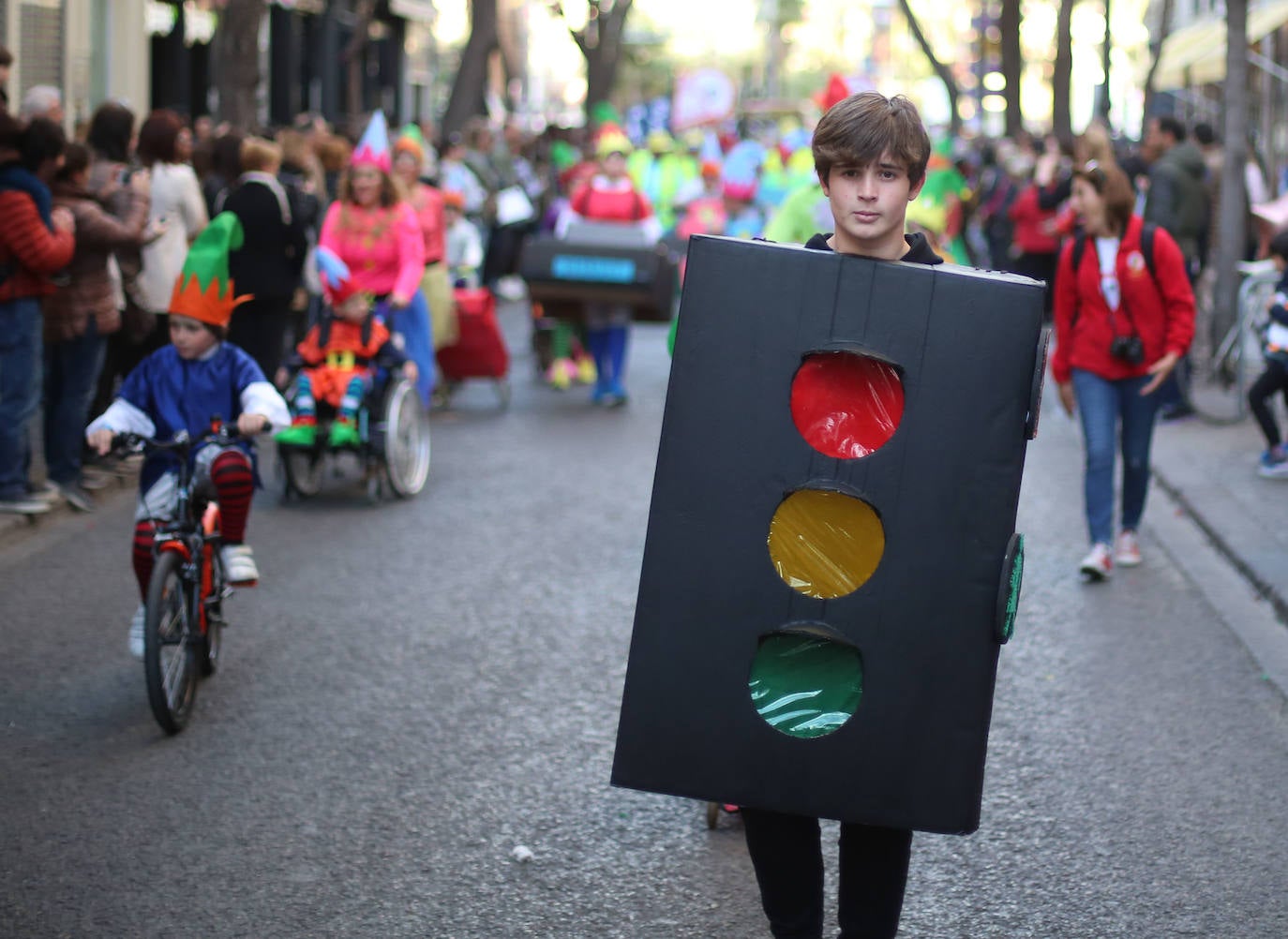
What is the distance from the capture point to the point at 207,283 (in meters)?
5.83

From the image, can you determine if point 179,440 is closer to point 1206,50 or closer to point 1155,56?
point 1155,56

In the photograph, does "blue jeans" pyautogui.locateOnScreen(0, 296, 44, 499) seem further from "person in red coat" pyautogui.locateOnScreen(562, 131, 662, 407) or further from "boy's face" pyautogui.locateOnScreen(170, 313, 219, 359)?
"person in red coat" pyautogui.locateOnScreen(562, 131, 662, 407)

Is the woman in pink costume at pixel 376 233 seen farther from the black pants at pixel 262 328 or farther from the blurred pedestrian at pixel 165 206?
the blurred pedestrian at pixel 165 206

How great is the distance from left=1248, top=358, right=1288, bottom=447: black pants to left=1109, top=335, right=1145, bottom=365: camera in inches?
116

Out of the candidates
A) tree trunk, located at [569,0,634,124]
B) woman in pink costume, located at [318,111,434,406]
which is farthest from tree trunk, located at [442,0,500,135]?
woman in pink costume, located at [318,111,434,406]

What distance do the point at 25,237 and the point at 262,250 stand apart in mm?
2181

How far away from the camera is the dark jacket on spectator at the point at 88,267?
29.2 ft

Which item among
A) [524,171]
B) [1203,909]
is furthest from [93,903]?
[524,171]

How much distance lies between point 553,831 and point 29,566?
4.03 meters

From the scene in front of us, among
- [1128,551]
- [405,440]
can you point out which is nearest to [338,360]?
[405,440]

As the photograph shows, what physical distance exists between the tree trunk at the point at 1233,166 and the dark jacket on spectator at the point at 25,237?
8.58 meters

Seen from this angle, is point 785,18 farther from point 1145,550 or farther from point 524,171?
point 1145,550

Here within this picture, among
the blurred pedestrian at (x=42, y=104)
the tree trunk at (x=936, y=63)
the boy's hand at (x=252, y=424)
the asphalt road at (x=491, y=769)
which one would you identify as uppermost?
the tree trunk at (x=936, y=63)

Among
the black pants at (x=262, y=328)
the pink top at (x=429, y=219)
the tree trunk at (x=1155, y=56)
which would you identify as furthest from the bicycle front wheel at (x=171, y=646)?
the tree trunk at (x=1155, y=56)
